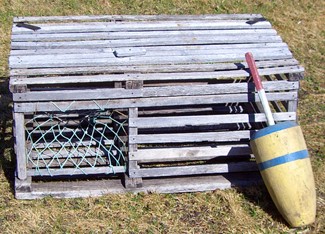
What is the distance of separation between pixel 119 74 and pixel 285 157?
1.45m

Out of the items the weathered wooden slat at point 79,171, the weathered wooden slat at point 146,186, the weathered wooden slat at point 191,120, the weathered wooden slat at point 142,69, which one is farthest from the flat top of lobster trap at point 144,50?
the weathered wooden slat at point 146,186

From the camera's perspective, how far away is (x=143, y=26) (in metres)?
6.35

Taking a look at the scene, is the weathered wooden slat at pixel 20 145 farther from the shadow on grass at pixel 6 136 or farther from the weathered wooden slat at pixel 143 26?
the weathered wooden slat at pixel 143 26

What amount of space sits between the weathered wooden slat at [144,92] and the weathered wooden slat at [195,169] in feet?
2.23

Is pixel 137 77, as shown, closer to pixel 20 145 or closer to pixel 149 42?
pixel 149 42

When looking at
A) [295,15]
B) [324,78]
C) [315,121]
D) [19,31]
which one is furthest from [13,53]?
[295,15]

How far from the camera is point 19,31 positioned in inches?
243

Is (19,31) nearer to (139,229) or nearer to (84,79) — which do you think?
(84,79)

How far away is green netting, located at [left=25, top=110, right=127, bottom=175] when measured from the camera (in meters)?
6.01

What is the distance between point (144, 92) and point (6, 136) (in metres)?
2.05

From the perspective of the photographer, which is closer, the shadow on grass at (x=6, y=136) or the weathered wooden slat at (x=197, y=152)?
the weathered wooden slat at (x=197, y=152)

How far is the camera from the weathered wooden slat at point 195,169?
19.3 ft

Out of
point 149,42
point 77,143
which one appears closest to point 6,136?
point 77,143

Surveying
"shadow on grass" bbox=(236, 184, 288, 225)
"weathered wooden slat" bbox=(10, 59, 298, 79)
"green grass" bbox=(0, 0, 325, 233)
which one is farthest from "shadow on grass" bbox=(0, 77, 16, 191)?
"shadow on grass" bbox=(236, 184, 288, 225)
